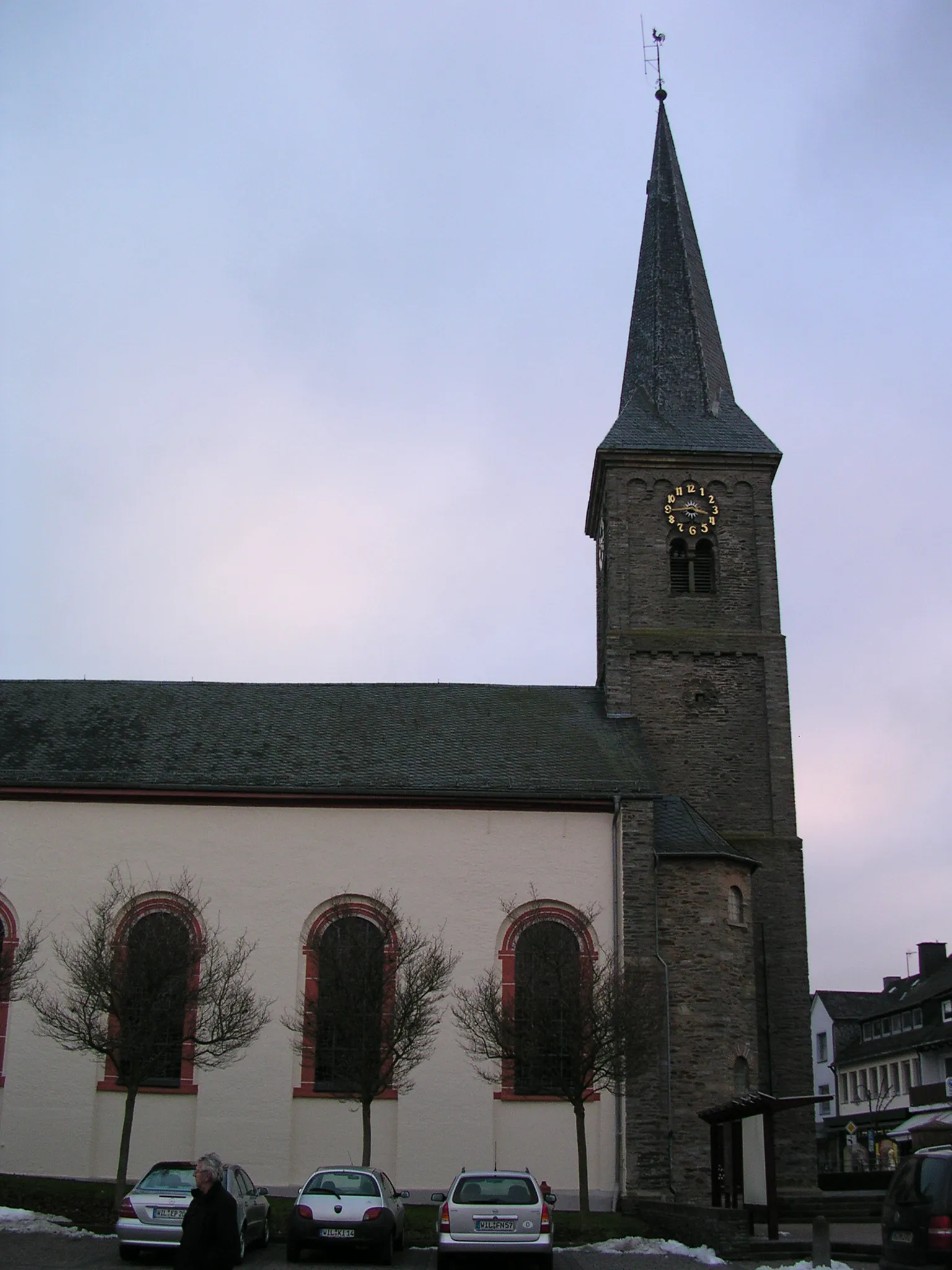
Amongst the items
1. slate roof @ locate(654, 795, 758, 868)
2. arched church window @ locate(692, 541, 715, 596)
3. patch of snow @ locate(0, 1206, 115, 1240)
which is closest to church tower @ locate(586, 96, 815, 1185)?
arched church window @ locate(692, 541, 715, 596)

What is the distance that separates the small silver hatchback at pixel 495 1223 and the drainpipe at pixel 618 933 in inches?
341

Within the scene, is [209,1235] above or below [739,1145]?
below

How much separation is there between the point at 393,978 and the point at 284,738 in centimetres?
725

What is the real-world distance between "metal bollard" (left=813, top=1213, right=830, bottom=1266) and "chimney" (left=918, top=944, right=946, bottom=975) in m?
53.9

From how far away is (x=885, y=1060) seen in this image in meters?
62.9

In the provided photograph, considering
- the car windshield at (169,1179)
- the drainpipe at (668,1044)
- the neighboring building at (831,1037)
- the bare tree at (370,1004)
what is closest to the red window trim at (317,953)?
the bare tree at (370,1004)

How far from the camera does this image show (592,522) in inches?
1527

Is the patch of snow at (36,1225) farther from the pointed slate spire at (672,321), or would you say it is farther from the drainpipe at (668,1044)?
the pointed slate spire at (672,321)

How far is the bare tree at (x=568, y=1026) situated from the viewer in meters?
23.6

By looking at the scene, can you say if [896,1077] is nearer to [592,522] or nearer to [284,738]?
[592,522]

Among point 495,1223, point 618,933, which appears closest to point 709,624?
point 618,933

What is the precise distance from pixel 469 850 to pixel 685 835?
476 cm

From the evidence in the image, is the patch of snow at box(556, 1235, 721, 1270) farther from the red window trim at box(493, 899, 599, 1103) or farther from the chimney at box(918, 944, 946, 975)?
the chimney at box(918, 944, 946, 975)

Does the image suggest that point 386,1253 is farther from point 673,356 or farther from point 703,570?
point 673,356
